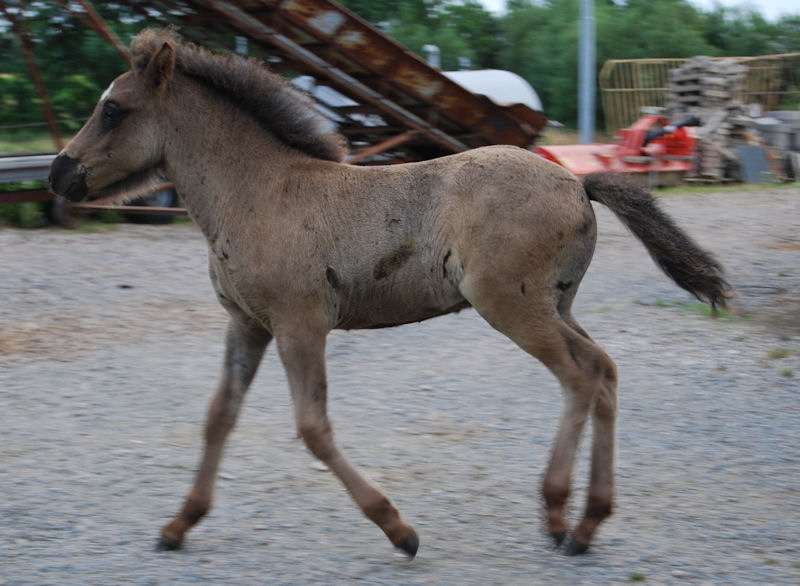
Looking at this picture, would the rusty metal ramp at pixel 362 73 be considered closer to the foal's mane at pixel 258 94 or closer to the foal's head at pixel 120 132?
the foal's mane at pixel 258 94

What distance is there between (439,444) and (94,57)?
44.3 ft

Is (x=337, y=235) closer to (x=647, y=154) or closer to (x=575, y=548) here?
(x=575, y=548)

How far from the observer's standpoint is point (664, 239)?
4.52 metres

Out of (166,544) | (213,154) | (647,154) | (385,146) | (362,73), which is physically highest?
(213,154)

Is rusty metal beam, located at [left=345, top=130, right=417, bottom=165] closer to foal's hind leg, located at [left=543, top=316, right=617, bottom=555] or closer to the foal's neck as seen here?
the foal's neck

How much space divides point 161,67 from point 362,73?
26.1 ft

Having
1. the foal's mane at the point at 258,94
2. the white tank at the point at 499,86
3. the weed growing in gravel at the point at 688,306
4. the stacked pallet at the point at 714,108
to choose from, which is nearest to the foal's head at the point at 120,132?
the foal's mane at the point at 258,94

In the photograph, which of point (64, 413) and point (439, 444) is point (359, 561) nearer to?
point (439, 444)

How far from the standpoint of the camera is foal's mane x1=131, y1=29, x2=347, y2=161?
4.72m

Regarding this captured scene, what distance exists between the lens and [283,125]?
4750 mm

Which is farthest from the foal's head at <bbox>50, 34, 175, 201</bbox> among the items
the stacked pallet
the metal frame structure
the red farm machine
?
the stacked pallet

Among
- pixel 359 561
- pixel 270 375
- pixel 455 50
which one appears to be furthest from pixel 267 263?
pixel 455 50

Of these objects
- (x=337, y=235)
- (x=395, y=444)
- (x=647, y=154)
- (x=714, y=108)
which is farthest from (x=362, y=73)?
(x=714, y=108)

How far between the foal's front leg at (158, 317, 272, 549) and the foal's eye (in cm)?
109
